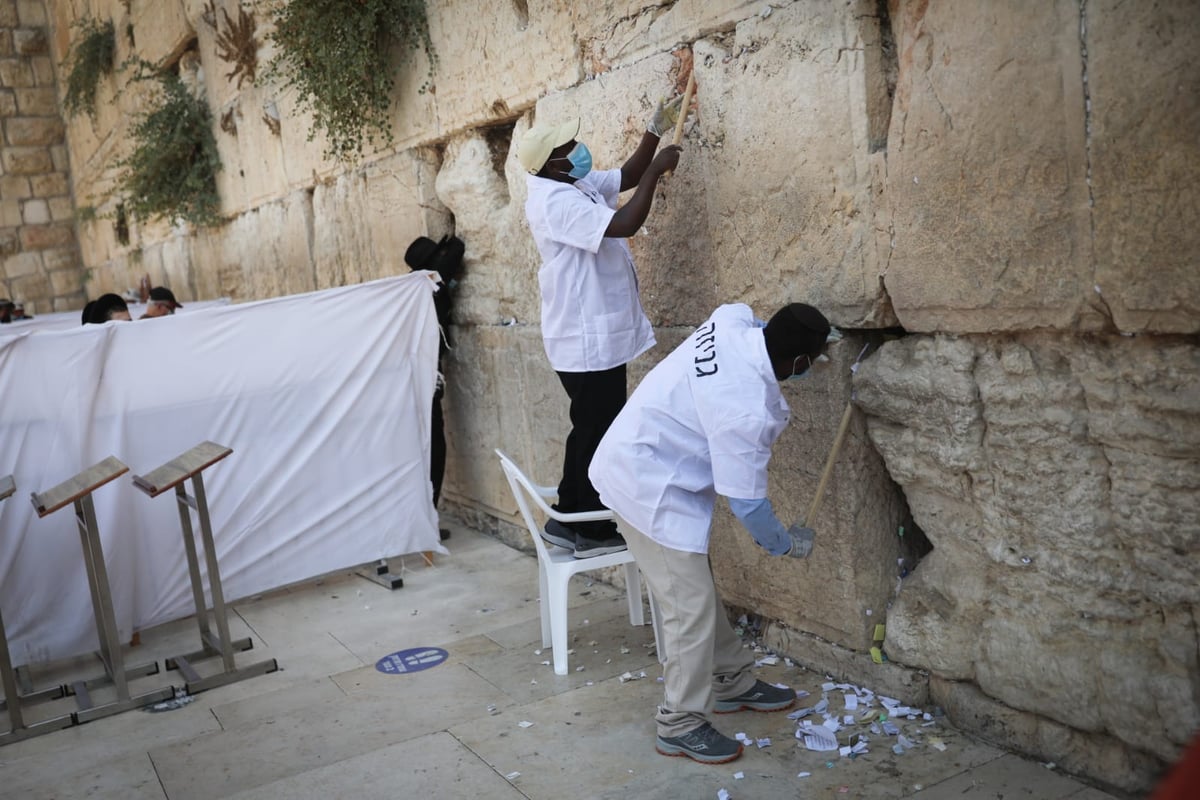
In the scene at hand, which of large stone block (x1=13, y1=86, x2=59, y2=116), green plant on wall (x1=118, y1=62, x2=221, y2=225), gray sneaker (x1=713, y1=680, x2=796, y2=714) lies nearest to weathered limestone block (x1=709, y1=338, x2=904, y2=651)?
gray sneaker (x1=713, y1=680, x2=796, y2=714)

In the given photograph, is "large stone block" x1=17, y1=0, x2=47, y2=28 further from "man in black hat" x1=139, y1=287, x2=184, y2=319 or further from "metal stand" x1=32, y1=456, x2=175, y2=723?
"metal stand" x1=32, y1=456, x2=175, y2=723

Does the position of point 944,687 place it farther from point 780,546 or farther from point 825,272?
point 825,272

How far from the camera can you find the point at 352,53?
19.6 feet

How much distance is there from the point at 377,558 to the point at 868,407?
285 centimetres

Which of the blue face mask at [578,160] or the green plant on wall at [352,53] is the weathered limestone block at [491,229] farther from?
the blue face mask at [578,160]

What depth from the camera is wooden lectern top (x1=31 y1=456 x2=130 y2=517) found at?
12.3 ft

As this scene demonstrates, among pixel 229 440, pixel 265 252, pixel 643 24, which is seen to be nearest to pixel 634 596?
pixel 229 440

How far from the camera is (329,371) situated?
205 inches

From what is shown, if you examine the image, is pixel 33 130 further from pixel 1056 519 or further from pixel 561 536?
pixel 1056 519

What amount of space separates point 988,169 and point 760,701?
5.65 ft

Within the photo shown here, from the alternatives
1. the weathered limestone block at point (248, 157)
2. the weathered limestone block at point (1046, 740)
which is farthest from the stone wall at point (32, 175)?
the weathered limestone block at point (1046, 740)

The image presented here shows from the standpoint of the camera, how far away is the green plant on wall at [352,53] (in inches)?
228

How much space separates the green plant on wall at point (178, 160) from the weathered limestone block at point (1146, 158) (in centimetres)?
833

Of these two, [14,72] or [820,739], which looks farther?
[14,72]
